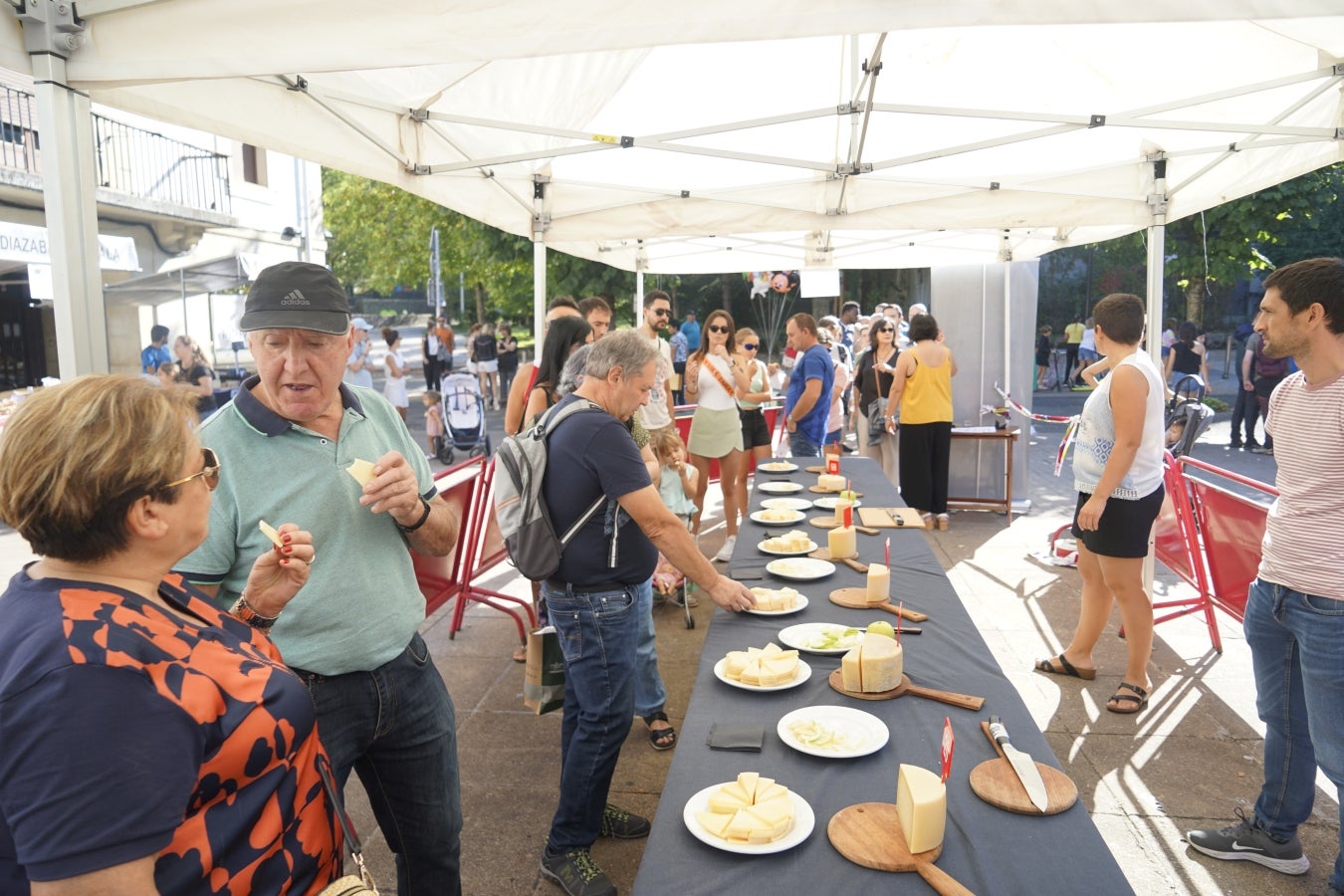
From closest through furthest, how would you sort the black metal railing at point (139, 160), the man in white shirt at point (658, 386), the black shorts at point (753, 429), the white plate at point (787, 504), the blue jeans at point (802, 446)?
the white plate at point (787, 504)
the man in white shirt at point (658, 386)
the black shorts at point (753, 429)
the blue jeans at point (802, 446)
the black metal railing at point (139, 160)

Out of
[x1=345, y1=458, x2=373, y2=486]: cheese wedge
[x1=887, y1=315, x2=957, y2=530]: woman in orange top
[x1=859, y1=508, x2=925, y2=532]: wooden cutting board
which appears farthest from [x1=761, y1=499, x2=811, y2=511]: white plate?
[x1=887, y1=315, x2=957, y2=530]: woman in orange top

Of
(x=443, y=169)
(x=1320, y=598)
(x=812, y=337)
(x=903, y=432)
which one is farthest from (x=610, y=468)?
(x=903, y=432)

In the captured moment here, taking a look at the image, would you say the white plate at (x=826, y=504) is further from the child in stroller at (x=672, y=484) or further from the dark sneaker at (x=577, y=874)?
the dark sneaker at (x=577, y=874)

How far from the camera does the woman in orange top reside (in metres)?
7.59

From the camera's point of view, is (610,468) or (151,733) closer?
(151,733)

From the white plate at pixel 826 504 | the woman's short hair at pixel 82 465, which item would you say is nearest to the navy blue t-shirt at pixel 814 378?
the white plate at pixel 826 504

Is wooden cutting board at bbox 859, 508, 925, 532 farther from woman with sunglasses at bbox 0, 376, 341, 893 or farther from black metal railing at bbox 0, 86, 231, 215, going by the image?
black metal railing at bbox 0, 86, 231, 215

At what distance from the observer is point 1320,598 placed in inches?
103

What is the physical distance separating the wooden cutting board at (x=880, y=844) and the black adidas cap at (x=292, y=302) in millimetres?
1537

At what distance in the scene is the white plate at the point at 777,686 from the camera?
2.40 meters

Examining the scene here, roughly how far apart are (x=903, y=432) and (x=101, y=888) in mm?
7395

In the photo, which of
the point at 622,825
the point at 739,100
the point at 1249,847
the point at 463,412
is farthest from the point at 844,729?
the point at 463,412

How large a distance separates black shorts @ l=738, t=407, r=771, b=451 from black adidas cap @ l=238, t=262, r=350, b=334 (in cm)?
541

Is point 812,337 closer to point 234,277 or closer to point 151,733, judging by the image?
point 151,733
